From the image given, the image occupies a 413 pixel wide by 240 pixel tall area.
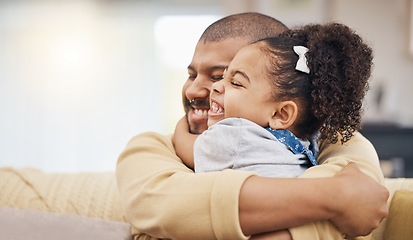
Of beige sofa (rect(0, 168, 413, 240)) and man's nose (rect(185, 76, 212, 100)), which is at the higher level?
man's nose (rect(185, 76, 212, 100))

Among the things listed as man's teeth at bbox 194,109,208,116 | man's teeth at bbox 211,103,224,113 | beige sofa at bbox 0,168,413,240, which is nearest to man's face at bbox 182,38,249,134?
man's teeth at bbox 194,109,208,116

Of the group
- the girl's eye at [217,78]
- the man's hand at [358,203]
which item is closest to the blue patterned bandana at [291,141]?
the man's hand at [358,203]

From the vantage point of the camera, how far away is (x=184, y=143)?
1.32m

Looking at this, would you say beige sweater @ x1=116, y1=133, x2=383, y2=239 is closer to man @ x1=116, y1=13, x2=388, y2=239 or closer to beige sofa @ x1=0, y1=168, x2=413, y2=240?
man @ x1=116, y1=13, x2=388, y2=239

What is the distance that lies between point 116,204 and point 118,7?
3931 millimetres

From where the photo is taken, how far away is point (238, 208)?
949 millimetres

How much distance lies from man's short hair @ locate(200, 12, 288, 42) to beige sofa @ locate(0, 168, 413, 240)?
550 mm

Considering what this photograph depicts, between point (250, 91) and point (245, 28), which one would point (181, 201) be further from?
point (245, 28)

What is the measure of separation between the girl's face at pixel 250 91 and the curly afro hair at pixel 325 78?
0.02 meters

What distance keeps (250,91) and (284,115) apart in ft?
0.31

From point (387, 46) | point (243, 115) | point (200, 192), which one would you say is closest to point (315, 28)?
point (243, 115)

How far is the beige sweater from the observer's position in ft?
3.11

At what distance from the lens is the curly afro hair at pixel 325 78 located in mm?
1078

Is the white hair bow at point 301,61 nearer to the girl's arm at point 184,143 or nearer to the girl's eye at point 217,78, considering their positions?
the girl's eye at point 217,78
